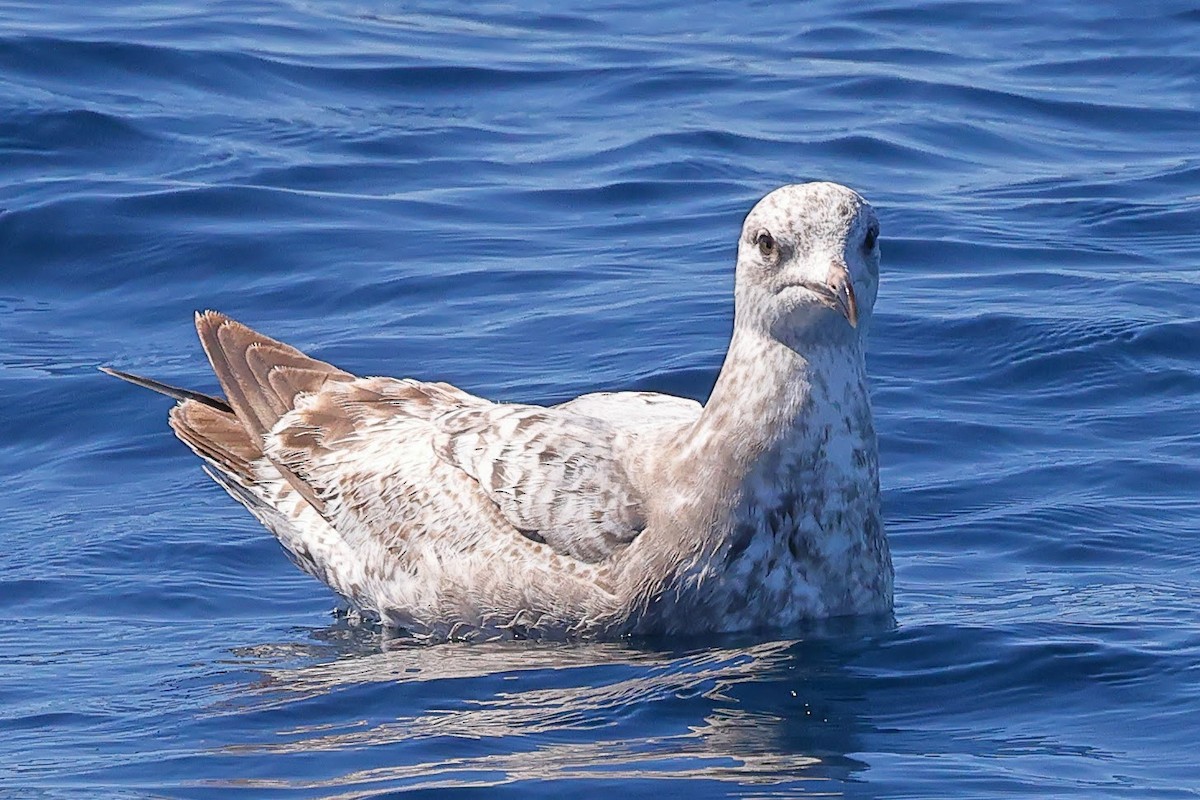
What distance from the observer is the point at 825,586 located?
7.16 m

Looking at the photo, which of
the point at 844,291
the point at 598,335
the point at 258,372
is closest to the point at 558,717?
the point at 844,291

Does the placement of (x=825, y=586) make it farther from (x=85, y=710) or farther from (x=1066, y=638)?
(x=85, y=710)

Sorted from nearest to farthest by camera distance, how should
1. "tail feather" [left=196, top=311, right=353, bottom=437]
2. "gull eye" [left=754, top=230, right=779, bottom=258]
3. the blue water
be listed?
1. the blue water
2. "gull eye" [left=754, top=230, right=779, bottom=258]
3. "tail feather" [left=196, top=311, right=353, bottom=437]

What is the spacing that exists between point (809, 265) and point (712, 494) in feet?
2.64

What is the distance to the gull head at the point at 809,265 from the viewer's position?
675 centimetres

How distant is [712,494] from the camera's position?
705 cm

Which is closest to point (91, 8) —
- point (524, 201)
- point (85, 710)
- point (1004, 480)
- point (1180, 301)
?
point (524, 201)

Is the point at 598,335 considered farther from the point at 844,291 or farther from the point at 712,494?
the point at 844,291

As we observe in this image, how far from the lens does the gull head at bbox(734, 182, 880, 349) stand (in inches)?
266

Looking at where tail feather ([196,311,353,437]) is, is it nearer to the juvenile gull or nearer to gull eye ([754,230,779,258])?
the juvenile gull

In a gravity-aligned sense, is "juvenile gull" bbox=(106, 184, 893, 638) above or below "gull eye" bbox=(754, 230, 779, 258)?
below

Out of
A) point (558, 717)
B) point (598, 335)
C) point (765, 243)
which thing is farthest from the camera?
point (598, 335)

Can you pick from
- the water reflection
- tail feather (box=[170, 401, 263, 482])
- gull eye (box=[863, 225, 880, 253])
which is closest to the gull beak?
gull eye (box=[863, 225, 880, 253])

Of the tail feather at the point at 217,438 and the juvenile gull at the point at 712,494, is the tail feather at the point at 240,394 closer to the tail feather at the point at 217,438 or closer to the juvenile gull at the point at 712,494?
the tail feather at the point at 217,438
